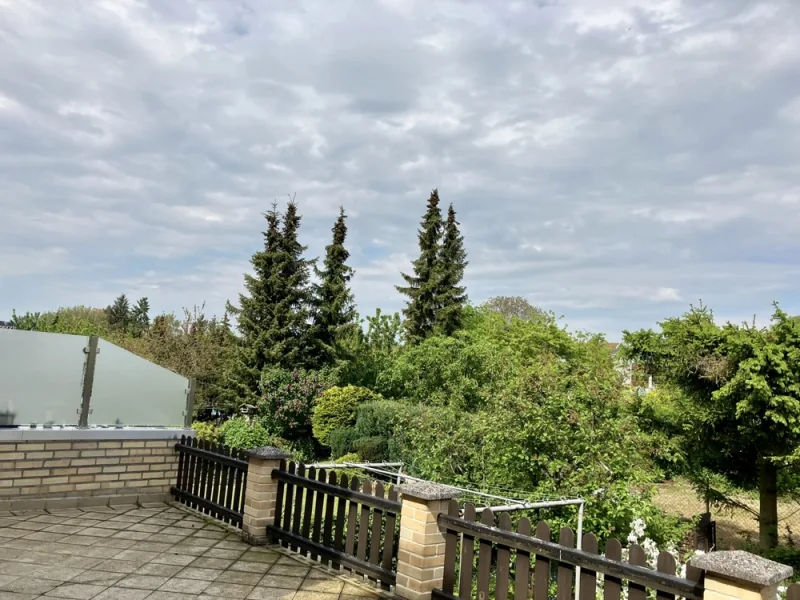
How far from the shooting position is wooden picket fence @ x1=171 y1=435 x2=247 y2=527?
5531 millimetres

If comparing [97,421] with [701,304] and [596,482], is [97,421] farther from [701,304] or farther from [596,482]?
[701,304]

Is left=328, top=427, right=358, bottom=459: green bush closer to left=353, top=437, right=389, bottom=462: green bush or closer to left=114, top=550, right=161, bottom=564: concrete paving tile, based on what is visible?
left=353, top=437, right=389, bottom=462: green bush

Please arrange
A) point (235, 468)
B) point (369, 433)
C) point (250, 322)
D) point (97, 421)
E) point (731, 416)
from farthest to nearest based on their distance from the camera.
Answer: point (250, 322), point (369, 433), point (731, 416), point (97, 421), point (235, 468)

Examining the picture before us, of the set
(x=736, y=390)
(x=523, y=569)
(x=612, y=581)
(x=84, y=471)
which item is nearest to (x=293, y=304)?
(x=736, y=390)

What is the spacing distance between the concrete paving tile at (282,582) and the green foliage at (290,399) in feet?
45.0

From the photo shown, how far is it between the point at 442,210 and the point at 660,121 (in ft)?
59.0

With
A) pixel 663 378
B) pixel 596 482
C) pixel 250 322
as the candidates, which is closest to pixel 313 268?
pixel 250 322

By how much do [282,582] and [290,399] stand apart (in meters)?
14.4

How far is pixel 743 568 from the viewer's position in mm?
2336

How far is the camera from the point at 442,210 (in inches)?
1031

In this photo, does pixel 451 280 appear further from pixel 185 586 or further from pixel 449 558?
pixel 185 586

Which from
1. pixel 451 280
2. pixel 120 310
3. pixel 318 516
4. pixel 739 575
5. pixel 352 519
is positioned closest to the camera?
pixel 739 575

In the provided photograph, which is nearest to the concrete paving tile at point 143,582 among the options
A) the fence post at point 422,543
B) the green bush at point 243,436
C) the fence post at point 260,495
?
the fence post at point 260,495

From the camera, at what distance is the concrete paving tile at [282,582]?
4039 millimetres
